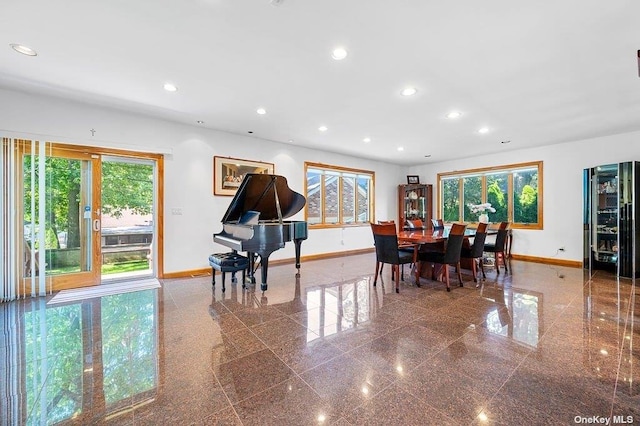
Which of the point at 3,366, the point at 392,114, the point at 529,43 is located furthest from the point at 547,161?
the point at 3,366

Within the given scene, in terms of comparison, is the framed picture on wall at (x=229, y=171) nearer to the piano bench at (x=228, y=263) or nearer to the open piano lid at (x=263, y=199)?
the open piano lid at (x=263, y=199)

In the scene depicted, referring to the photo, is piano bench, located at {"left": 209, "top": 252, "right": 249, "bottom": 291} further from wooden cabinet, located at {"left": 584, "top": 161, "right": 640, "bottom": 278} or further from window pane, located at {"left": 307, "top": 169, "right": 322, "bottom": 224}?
wooden cabinet, located at {"left": 584, "top": 161, "right": 640, "bottom": 278}

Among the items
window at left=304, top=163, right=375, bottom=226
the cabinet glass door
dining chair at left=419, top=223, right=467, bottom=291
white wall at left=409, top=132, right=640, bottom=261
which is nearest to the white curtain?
window at left=304, top=163, right=375, bottom=226

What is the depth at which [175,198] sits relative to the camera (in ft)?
15.3

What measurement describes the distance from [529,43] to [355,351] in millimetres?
3107

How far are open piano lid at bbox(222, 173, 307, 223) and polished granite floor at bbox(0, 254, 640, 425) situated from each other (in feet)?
4.41

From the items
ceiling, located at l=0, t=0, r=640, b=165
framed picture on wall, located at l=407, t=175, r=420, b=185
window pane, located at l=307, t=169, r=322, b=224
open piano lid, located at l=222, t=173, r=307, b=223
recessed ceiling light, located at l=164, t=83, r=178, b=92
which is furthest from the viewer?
framed picture on wall, located at l=407, t=175, r=420, b=185

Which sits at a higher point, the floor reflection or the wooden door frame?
the wooden door frame

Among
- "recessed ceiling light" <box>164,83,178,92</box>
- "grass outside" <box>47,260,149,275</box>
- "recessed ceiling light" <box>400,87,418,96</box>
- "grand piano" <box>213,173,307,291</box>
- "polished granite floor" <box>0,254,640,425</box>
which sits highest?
"recessed ceiling light" <box>164,83,178,92</box>

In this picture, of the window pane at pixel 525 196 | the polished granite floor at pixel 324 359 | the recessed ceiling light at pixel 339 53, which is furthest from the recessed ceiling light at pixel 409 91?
the window pane at pixel 525 196

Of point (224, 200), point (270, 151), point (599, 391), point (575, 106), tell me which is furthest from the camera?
point (270, 151)

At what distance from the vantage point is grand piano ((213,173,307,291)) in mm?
3680

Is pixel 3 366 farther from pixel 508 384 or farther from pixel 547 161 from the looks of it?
pixel 547 161

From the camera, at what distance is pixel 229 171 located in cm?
523
